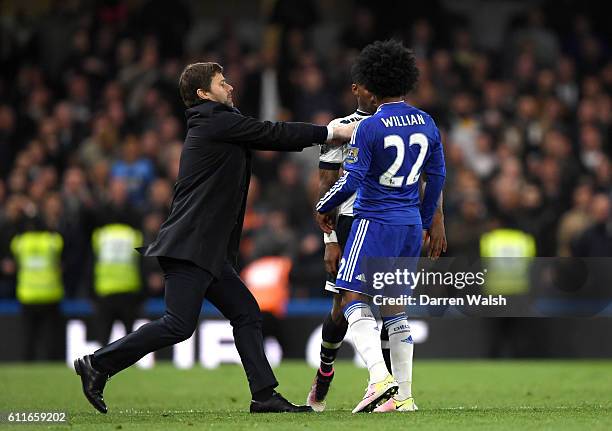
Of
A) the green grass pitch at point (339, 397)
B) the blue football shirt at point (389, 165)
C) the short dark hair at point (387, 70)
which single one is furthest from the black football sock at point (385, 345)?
the short dark hair at point (387, 70)

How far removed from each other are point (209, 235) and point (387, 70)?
1490 mm

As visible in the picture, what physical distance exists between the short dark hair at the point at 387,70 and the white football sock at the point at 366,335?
1.33 m

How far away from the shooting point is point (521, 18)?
19.4 meters

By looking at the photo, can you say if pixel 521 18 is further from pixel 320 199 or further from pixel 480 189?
pixel 320 199

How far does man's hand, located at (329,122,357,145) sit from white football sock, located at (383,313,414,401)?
1.13m

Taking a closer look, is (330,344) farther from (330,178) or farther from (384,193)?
(384,193)

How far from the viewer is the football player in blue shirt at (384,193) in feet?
26.5

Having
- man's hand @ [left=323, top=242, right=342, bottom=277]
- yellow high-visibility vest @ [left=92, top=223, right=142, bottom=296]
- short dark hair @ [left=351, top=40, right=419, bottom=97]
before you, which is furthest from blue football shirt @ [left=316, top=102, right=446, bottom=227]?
yellow high-visibility vest @ [left=92, top=223, right=142, bottom=296]

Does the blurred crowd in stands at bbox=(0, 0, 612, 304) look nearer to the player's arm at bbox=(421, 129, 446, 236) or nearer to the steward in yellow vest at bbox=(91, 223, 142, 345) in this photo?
the steward in yellow vest at bbox=(91, 223, 142, 345)

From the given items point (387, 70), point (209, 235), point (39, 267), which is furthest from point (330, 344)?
point (39, 267)

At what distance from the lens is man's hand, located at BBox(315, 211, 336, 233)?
8.45 m

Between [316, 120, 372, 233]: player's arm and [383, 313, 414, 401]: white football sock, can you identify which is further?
[383, 313, 414, 401]: white football sock

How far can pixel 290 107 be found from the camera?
18.0m

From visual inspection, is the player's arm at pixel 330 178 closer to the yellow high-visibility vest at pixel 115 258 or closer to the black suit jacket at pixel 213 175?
the black suit jacket at pixel 213 175
